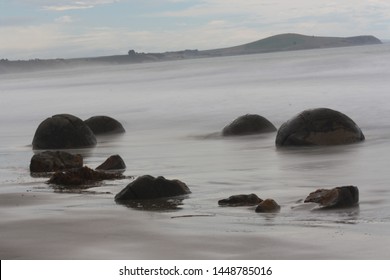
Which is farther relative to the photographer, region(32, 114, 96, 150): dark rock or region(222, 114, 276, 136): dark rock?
region(222, 114, 276, 136): dark rock

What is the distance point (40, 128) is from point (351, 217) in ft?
34.8

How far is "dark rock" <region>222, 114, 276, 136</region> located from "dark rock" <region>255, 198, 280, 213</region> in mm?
10389

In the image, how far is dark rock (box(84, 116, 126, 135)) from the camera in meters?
21.8

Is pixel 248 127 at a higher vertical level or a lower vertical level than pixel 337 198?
lower

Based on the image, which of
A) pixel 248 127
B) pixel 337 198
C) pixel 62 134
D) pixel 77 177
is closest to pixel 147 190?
pixel 77 177

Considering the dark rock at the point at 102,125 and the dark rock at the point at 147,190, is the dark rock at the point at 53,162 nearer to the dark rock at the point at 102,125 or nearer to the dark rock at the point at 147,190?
the dark rock at the point at 147,190

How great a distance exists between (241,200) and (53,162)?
4.72 m

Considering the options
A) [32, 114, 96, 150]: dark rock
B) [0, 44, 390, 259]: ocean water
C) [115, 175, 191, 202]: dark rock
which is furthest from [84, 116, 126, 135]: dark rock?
[115, 175, 191, 202]: dark rock

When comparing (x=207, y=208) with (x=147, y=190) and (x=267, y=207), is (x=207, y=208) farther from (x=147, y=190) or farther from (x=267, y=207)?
(x=147, y=190)

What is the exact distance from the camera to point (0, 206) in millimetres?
10125

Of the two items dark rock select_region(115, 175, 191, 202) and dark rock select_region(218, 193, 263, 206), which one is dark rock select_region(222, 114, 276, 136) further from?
dark rock select_region(218, 193, 263, 206)

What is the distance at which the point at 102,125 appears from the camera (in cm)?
2208

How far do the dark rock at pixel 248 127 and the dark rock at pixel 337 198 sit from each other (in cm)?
1019

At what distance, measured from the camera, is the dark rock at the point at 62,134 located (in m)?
18.1
